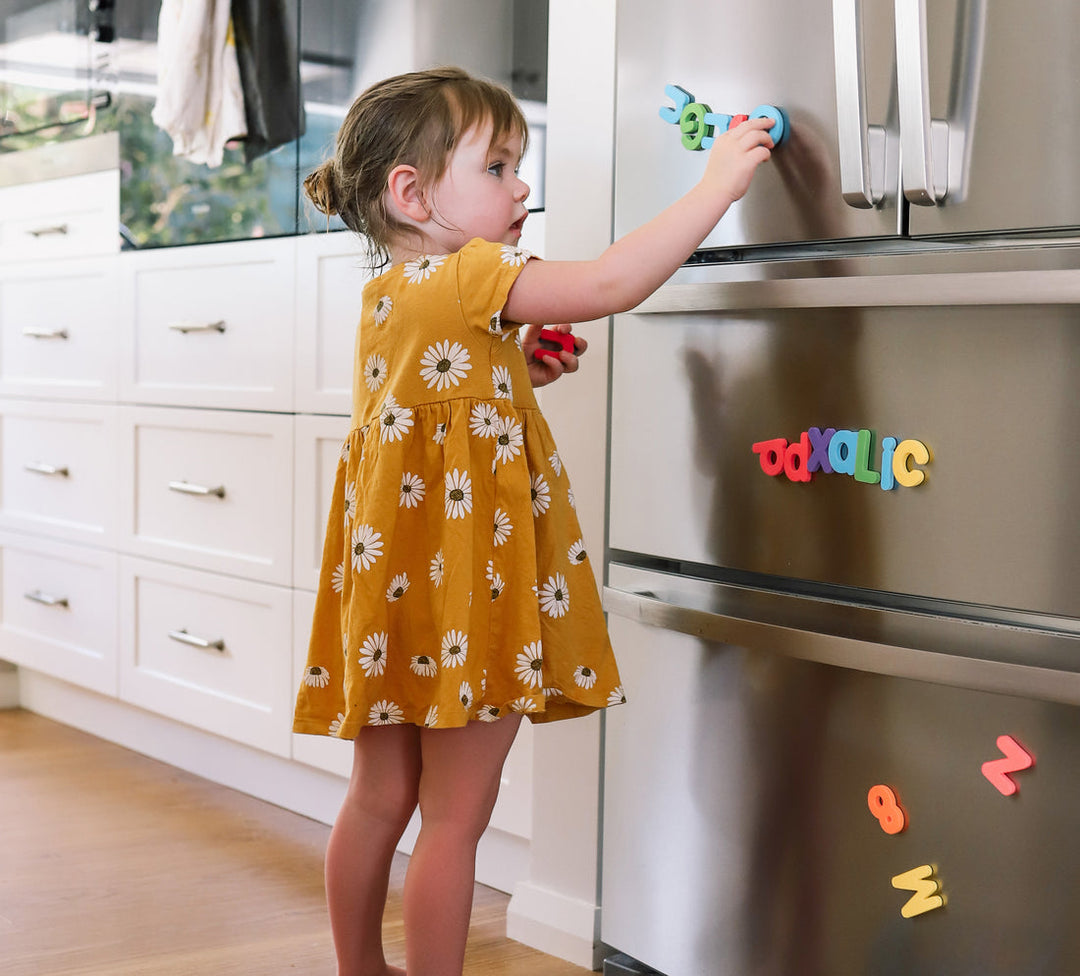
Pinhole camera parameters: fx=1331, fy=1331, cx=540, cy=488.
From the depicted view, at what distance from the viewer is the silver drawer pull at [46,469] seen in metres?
2.43

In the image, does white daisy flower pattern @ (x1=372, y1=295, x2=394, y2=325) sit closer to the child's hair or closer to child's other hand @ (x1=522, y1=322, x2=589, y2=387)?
A: the child's hair

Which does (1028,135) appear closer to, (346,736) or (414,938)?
(346,736)

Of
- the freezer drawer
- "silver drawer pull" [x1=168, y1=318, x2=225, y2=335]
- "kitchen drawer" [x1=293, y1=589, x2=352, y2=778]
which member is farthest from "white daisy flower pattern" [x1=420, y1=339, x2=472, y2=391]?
"silver drawer pull" [x1=168, y1=318, x2=225, y2=335]

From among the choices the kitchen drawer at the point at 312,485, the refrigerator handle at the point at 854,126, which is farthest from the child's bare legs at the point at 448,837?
the kitchen drawer at the point at 312,485

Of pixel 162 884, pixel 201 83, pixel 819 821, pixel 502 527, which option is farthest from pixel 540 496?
pixel 201 83

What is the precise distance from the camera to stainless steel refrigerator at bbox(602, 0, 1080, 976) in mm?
986

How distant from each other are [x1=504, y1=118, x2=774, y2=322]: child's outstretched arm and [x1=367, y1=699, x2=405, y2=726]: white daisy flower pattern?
0.37m

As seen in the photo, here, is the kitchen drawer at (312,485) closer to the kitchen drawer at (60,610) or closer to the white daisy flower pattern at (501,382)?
the kitchen drawer at (60,610)

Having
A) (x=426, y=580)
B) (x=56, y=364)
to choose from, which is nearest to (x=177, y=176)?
(x=56, y=364)

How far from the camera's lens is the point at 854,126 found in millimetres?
1034

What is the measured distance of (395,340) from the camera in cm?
121

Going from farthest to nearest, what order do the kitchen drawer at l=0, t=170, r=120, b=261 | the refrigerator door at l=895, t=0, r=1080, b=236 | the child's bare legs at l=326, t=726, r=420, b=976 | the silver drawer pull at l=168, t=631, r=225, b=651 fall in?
the kitchen drawer at l=0, t=170, r=120, b=261 → the silver drawer pull at l=168, t=631, r=225, b=651 → the child's bare legs at l=326, t=726, r=420, b=976 → the refrigerator door at l=895, t=0, r=1080, b=236

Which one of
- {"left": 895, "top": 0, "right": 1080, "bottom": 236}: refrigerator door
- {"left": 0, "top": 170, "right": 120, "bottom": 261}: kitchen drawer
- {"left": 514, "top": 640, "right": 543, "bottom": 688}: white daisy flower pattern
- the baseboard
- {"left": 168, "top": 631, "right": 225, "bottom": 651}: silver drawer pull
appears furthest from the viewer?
{"left": 0, "top": 170, "right": 120, "bottom": 261}: kitchen drawer

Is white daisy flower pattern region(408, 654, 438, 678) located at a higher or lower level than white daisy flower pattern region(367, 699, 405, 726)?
higher
